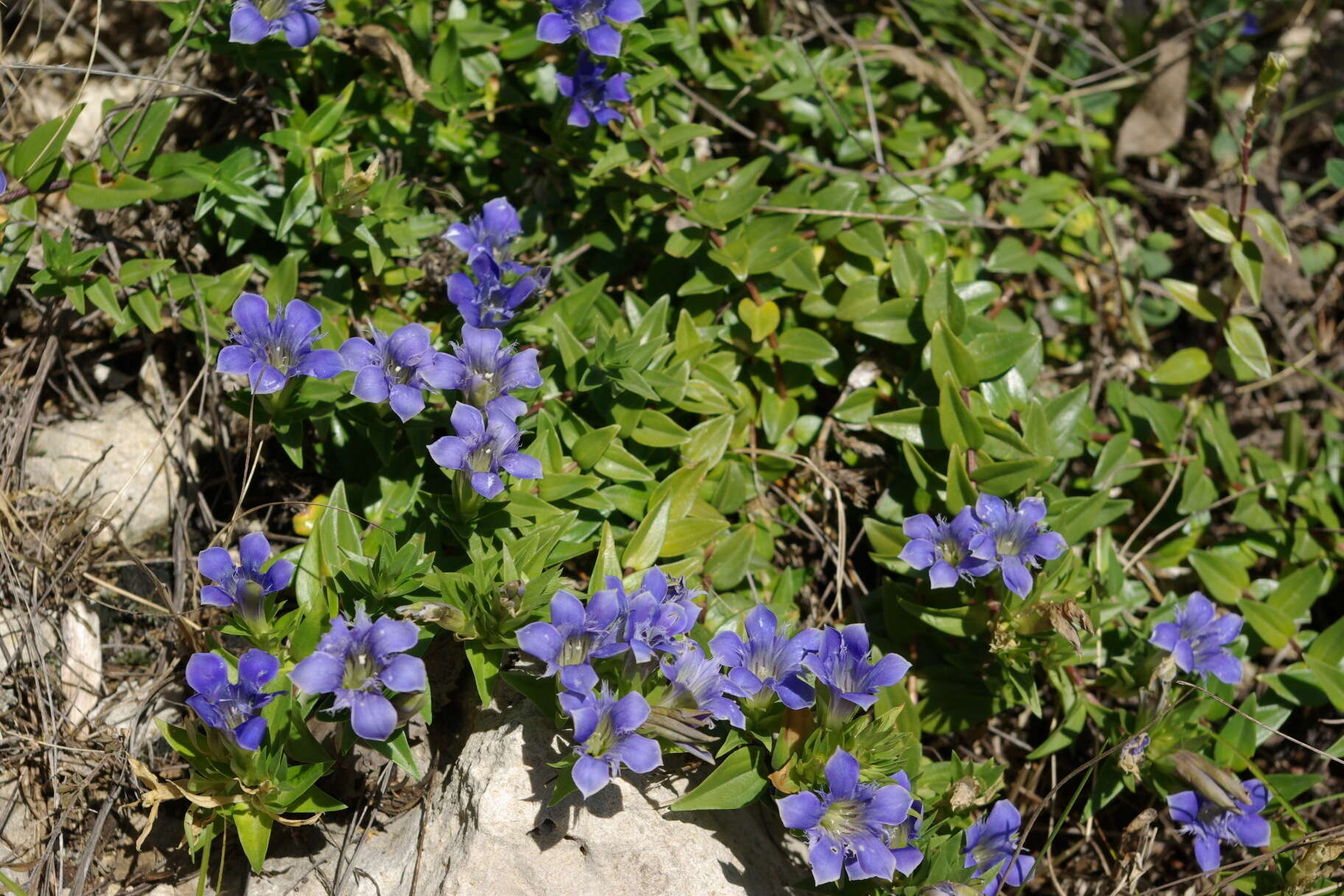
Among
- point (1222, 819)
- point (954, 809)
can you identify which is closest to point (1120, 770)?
point (1222, 819)

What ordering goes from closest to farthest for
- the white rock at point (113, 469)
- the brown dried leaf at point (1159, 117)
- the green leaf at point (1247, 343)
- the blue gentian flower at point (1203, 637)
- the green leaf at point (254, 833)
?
the green leaf at point (254, 833) → the blue gentian flower at point (1203, 637) → the white rock at point (113, 469) → the green leaf at point (1247, 343) → the brown dried leaf at point (1159, 117)

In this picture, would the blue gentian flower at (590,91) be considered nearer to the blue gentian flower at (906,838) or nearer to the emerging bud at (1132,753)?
the blue gentian flower at (906,838)

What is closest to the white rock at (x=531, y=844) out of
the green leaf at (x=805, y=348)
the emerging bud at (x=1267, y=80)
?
the green leaf at (x=805, y=348)

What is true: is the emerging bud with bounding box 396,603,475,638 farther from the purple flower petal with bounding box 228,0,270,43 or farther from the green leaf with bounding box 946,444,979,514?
the purple flower petal with bounding box 228,0,270,43

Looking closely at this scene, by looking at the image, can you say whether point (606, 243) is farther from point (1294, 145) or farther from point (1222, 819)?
point (1294, 145)

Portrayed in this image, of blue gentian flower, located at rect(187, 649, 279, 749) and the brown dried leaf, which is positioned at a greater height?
the brown dried leaf

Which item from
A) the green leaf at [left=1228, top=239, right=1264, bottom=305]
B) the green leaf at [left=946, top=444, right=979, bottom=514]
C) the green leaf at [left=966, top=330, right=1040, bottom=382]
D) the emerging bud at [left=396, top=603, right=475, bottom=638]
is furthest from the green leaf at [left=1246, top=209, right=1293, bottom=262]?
the emerging bud at [left=396, top=603, right=475, bottom=638]

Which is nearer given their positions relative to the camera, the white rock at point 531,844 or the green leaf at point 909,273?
the white rock at point 531,844
